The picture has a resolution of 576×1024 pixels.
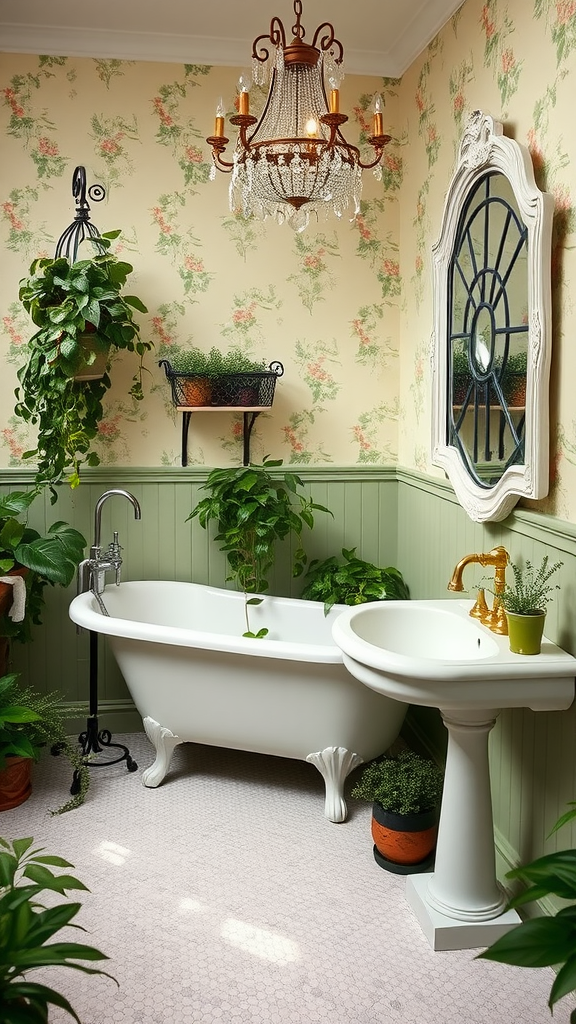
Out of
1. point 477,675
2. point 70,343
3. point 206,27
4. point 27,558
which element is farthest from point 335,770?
point 206,27

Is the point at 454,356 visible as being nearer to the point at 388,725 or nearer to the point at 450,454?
the point at 450,454

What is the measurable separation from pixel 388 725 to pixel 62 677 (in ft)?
4.78

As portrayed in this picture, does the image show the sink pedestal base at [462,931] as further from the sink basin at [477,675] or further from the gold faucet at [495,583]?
the gold faucet at [495,583]

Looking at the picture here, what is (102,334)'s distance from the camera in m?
3.24

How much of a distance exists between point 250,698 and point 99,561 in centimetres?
84

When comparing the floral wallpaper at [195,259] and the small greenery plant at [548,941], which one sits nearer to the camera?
the small greenery plant at [548,941]

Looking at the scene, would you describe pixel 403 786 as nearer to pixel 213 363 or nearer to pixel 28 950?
pixel 28 950

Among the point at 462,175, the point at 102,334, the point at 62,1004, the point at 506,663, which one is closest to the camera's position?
the point at 62,1004

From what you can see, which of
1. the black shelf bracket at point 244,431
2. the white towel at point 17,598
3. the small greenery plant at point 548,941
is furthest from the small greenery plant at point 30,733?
the small greenery plant at point 548,941

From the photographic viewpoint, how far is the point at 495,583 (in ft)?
7.99

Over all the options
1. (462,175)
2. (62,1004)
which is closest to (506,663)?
(62,1004)

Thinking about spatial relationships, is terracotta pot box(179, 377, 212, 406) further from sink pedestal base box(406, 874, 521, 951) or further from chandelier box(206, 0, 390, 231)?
sink pedestal base box(406, 874, 521, 951)

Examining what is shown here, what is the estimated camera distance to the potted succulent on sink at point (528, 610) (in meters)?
2.14

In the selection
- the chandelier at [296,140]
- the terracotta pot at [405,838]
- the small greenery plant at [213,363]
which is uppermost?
the chandelier at [296,140]
